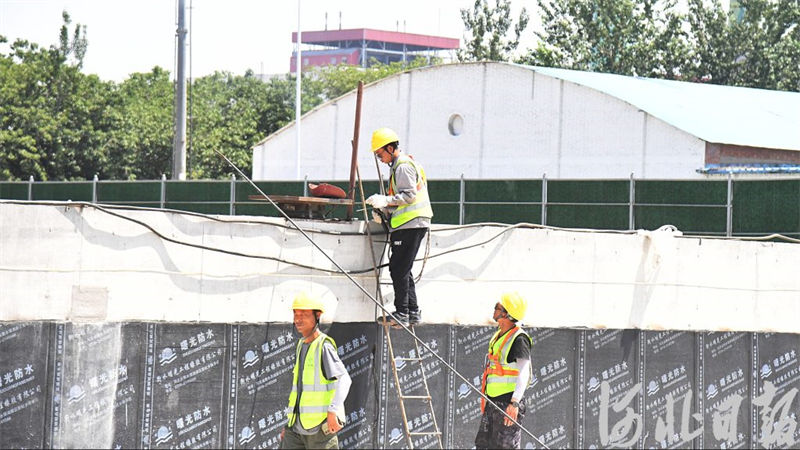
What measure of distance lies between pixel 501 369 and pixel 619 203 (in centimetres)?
1386

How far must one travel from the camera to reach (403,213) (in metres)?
10.6

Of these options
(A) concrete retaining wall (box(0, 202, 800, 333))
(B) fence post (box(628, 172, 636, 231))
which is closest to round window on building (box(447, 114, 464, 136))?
(B) fence post (box(628, 172, 636, 231))

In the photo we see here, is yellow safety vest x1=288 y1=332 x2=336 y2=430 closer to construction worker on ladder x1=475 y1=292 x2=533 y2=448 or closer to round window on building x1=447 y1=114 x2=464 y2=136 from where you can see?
construction worker on ladder x1=475 y1=292 x2=533 y2=448

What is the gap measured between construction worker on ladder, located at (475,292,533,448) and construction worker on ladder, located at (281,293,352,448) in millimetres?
1646

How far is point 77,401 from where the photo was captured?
373 inches

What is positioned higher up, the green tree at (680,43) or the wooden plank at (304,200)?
the green tree at (680,43)

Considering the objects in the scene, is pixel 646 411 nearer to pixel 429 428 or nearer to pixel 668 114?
pixel 429 428

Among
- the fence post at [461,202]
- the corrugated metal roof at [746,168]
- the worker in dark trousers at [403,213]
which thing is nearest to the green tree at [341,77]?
the corrugated metal roof at [746,168]

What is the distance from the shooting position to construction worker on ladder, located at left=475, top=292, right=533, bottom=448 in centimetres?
998

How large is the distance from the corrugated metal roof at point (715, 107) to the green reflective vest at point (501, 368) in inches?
904

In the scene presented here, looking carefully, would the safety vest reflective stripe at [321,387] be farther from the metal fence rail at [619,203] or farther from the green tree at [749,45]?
the green tree at [749,45]

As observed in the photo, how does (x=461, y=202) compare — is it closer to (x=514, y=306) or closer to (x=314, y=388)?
(x=514, y=306)

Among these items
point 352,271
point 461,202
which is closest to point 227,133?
point 461,202

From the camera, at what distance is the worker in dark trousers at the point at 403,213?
1024cm
